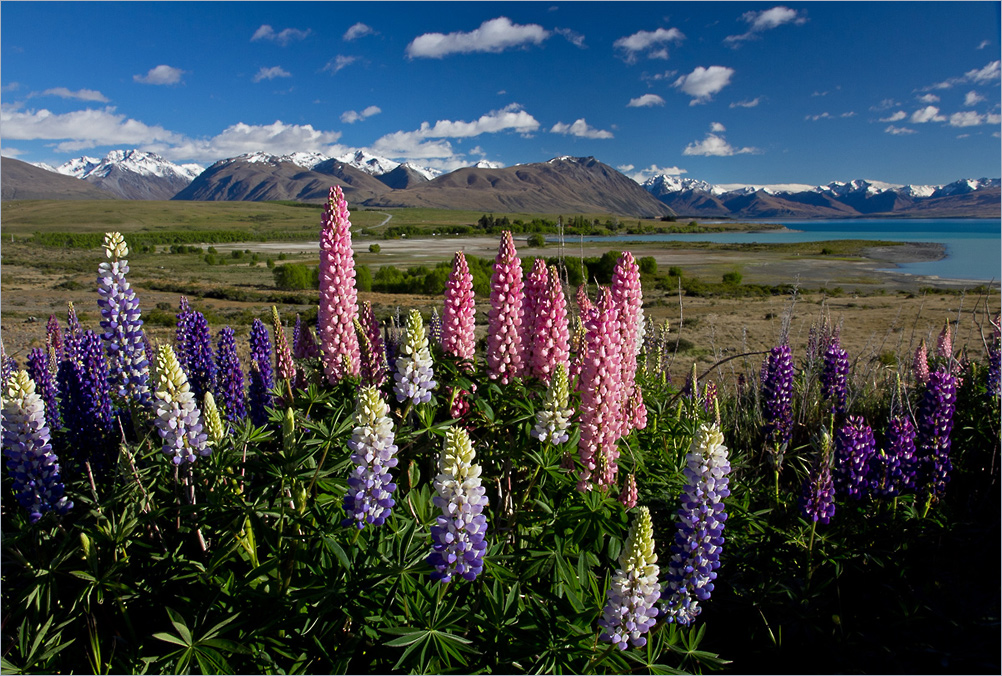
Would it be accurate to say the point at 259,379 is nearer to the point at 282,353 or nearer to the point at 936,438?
the point at 282,353

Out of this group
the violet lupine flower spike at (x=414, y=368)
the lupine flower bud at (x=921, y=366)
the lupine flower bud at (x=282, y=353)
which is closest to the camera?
the violet lupine flower spike at (x=414, y=368)

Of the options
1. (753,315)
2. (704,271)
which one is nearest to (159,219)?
(704,271)

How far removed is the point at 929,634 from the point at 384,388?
3.58m

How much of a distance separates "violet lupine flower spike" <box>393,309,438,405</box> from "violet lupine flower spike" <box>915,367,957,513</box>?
13.2 feet

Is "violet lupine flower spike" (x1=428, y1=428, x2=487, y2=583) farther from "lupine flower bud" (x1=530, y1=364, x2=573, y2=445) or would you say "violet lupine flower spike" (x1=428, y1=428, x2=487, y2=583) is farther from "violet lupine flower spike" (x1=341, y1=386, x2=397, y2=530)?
"lupine flower bud" (x1=530, y1=364, x2=573, y2=445)

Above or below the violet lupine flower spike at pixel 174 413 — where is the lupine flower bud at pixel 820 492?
below

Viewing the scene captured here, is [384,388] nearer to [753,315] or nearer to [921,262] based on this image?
[753,315]

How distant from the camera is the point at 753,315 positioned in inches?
718

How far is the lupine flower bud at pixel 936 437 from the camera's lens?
13.8ft

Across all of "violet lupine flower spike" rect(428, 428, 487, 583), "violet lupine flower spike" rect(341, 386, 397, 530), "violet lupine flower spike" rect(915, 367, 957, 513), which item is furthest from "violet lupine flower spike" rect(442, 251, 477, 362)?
"violet lupine flower spike" rect(915, 367, 957, 513)

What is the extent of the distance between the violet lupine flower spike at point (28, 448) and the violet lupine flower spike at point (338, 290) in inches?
59.7

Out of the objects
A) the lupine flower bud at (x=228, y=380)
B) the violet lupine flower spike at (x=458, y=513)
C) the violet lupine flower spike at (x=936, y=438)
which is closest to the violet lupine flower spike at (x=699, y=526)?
the violet lupine flower spike at (x=458, y=513)

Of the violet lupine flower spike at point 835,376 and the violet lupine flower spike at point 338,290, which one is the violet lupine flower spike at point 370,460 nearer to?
the violet lupine flower spike at point 338,290

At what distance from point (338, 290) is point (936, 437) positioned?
15.8ft
